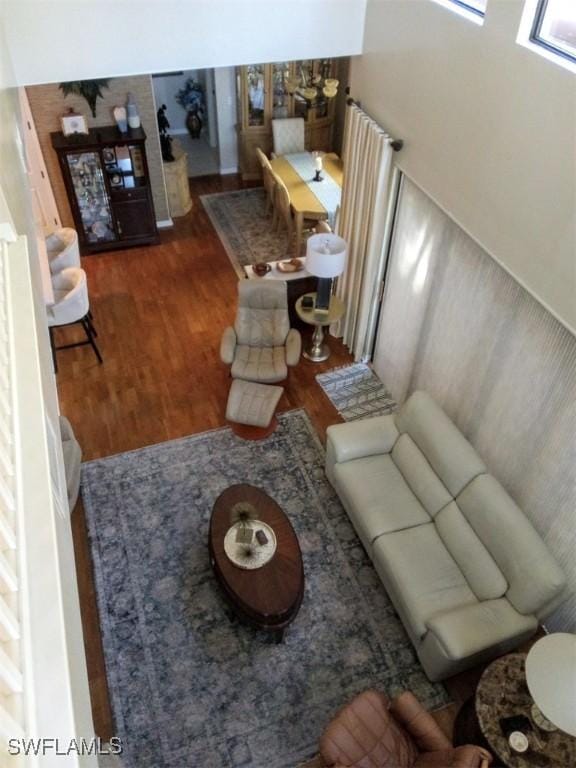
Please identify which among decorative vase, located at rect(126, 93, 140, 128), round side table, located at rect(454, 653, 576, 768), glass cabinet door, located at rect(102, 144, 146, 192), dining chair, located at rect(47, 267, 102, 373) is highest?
decorative vase, located at rect(126, 93, 140, 128)

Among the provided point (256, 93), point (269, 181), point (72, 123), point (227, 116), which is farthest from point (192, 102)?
point (72, 123)

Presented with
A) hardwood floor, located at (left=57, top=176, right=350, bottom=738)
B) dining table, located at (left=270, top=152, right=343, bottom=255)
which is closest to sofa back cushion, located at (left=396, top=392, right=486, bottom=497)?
hardwood floor, located at (left=57, top=176, right=350, bottom=738)

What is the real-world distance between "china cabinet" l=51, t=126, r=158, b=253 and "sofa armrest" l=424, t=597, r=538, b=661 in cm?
625

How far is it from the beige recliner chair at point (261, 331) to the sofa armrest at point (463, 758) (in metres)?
3.52

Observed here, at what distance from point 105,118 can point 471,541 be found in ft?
21.5

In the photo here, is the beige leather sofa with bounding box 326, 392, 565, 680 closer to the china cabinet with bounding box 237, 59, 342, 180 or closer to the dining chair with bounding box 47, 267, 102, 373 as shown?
the dining chair with bounding box 47, 267, 102, 373

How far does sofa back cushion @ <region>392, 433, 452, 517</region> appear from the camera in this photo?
4.48 m

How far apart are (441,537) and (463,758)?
5.02 ft

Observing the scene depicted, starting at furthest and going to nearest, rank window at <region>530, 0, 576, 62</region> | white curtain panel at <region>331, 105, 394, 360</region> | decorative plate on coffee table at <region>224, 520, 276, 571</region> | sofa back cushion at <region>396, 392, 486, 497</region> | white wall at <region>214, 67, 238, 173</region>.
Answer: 1. white wall at <region>214, 67, 238, 173</region>
2. white curtain panel at <region>331, 105, 394, 360</region>
3. sofa back cushion at <region>396, 392, 486, 497</region>
4. decorative plate on coffee table at <region>224, 520, 276, 571</region>
5. window at <region>530, 0, 576, 62</region>

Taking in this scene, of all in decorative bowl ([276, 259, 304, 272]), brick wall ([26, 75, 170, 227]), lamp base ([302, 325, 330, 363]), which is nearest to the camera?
lamp base ([302, 325, 330, 363])

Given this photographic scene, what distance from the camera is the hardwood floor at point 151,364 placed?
18.3 feet

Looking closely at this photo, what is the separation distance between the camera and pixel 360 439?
15.9ft

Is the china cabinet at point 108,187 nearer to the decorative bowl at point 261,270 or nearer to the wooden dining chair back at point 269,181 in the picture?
the wooden dining chair back at point 269,181

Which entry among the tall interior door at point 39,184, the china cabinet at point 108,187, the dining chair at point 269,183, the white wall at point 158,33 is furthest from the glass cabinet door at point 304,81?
the white wall at point 158,33
